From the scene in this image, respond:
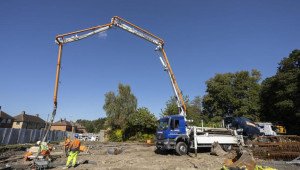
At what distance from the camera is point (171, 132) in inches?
476

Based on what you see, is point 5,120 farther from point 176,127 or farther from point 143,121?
point 176,127

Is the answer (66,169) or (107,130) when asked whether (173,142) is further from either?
(107,130)

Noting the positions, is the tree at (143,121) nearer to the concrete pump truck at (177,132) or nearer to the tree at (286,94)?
the concrete pump truck at (177,132)

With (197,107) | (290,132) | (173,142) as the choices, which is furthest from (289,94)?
(197,107)

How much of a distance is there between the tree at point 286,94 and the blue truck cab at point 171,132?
19.4 meters

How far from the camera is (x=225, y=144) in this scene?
1350 cm

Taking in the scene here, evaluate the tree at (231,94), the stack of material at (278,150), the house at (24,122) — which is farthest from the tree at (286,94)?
the house at (24,122)

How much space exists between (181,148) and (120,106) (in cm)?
2372

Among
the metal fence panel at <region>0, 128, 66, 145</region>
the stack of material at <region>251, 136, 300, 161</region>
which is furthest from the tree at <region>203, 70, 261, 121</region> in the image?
the metal fence panel at <region>0, 128, 66, 145</region>

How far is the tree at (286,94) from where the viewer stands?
75.2ft

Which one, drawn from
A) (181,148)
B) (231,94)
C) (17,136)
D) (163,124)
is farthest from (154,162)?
(231,94)

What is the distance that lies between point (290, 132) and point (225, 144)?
19.7 metres

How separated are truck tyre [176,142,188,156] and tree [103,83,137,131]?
72.3 feet

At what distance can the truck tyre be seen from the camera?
11.9 meters
